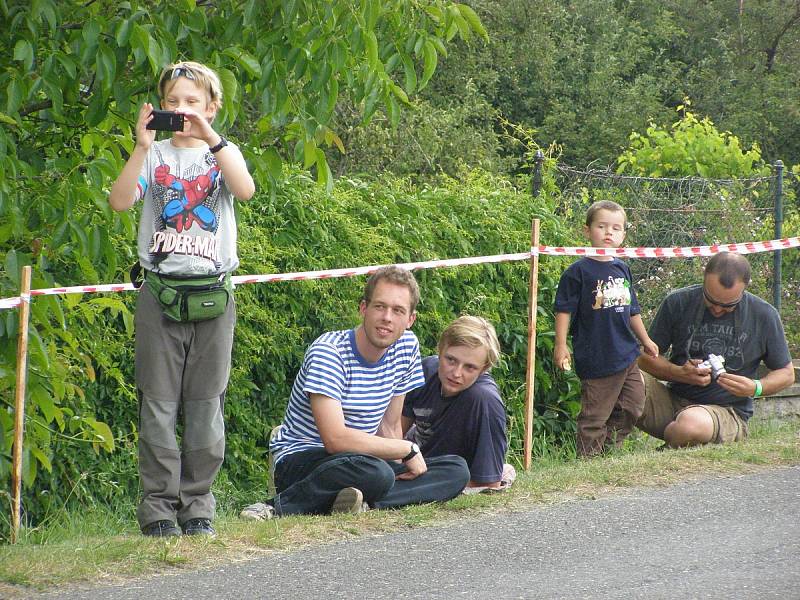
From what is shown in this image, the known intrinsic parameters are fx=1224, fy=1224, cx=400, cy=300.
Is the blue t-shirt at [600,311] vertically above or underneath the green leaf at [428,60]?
underneath

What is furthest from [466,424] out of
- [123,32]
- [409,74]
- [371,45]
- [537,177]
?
[537,177]

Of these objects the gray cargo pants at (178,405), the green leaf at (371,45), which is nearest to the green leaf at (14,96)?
the gray cargo pants at (178,405)

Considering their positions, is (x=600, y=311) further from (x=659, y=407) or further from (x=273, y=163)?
(x=273, y=163)

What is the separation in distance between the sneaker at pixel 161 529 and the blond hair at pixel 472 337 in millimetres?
1763

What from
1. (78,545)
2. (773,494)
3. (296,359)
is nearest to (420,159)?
(296,359)

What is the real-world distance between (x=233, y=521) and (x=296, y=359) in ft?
5.95

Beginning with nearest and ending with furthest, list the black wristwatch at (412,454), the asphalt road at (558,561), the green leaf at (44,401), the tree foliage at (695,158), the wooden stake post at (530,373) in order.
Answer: the asphalt road at (558,561) → the green leaf at (44,401) → the black wristwatch at (412,454) → the wooden stake post at (530,373) → the tree foliage at (695,158)

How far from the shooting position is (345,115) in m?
17.1

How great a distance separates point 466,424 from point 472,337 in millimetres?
450

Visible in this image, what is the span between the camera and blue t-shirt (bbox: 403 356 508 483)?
6.13 m

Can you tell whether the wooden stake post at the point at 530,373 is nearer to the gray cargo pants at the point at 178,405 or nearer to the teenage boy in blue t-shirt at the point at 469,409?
the teenage boy in blue t-shirt at the point at 469,409

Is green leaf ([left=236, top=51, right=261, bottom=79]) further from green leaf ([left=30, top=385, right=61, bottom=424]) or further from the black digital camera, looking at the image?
green leaf ([left=30, top=385, right=61, bottom=424])

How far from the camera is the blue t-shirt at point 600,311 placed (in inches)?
307

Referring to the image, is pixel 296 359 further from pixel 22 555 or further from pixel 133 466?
pixel 22 555
